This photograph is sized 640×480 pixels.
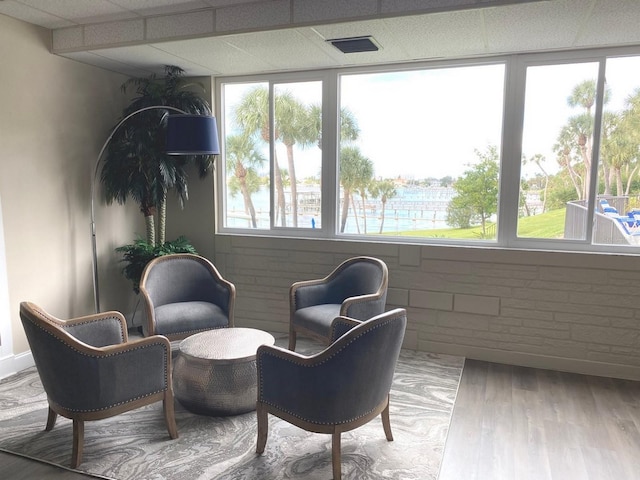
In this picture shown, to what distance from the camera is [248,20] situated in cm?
297

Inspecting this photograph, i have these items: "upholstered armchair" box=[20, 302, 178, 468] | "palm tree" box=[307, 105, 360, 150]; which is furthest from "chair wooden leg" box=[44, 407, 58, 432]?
"palm tree" box=[307, 105, 360, 150]

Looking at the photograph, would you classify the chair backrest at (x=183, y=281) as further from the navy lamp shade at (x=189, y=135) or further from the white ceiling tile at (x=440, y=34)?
the white ceiling tile at (x=440, y=34)

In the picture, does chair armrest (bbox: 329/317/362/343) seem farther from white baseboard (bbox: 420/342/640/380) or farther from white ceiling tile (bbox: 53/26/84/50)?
white ceiling tile (bbox: 53/26/84/50)

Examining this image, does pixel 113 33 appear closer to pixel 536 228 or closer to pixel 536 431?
A: pixel 536 228

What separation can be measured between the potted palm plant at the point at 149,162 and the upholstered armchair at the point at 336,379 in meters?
2.13

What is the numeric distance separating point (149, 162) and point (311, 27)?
71.1 inches

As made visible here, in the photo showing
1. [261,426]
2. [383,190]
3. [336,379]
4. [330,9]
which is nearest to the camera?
[336,379]

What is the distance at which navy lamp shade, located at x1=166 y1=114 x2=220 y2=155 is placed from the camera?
3.35 m

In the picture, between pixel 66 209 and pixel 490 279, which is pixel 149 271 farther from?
pixel 490 279

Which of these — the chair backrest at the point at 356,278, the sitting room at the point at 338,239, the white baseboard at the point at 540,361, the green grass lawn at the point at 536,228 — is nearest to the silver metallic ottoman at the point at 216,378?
the sitting room at the point at 338,239

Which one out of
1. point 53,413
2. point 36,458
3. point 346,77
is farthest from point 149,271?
point 346,77

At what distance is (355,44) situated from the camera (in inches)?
127

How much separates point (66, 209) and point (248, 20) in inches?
84.0

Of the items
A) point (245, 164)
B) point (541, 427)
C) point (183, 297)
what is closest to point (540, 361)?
point (541, 427)
